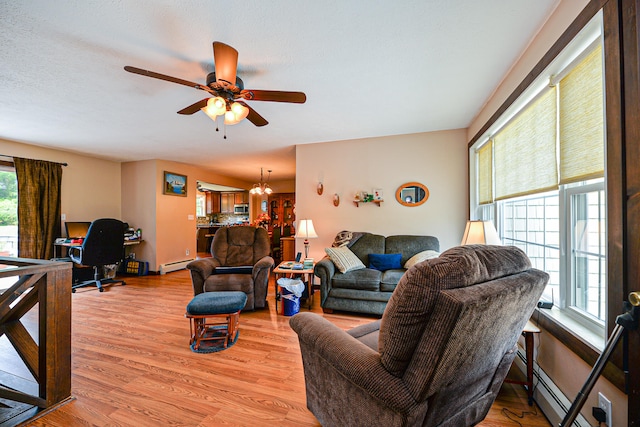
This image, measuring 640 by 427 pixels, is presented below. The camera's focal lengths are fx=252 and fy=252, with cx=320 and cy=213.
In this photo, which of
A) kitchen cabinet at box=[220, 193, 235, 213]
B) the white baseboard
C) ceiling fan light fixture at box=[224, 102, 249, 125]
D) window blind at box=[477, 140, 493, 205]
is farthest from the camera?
kitchen cabinet at box=[220, 193, 235, 213]

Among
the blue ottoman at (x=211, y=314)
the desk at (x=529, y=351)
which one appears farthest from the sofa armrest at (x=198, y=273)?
the desk at (x=529, y=351)

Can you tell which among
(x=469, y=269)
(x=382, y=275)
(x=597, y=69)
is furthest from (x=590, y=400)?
(x=382, y=275)

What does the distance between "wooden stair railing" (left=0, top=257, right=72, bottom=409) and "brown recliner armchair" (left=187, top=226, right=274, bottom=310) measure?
137 centimetres

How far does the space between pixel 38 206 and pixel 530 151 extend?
22.1 ft

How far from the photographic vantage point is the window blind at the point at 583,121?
4.00 feet

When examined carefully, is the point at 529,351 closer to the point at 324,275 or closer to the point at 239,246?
the point at 324,275

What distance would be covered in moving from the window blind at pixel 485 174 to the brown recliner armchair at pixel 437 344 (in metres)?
1.94

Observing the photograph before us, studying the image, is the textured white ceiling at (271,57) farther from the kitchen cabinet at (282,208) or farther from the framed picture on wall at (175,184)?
the kitchen cabinet at (282,208)

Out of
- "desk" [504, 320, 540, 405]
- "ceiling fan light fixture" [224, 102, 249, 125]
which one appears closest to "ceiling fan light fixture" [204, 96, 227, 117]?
"ceiling fan light fixture" [224, 102, 249, 125]

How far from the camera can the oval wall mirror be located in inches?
151

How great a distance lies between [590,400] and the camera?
1210 mm

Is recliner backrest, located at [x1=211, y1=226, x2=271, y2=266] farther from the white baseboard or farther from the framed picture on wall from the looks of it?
the white baseboard

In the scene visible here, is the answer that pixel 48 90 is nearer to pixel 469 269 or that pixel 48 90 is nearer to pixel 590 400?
pixel 469 269

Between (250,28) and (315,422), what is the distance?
2.49m
